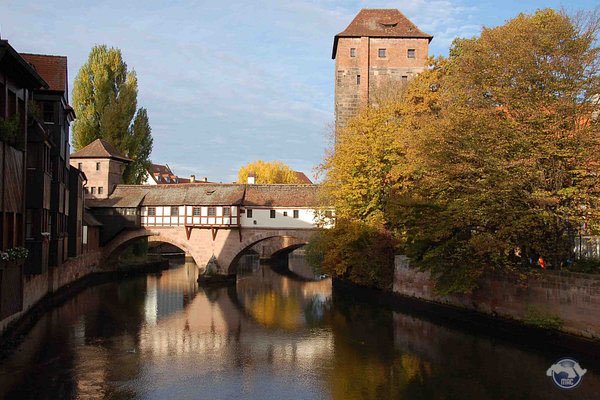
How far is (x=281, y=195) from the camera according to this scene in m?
38.3

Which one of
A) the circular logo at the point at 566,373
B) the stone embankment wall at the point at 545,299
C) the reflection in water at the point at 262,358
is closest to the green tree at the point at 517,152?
the stone embankment wall at the point at 545,299

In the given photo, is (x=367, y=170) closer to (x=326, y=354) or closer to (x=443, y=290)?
(x=443, y=290)

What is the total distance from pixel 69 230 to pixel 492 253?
21530 mm

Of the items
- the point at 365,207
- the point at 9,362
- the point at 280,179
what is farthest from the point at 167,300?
the point at 280,179

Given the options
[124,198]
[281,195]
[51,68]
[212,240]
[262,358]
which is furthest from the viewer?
[124,198]

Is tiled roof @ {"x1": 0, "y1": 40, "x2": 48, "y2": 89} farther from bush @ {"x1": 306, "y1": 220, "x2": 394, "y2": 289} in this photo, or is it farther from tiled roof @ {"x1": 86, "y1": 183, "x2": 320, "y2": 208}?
tiled roof @ {"x1": 86, "y1": 183, "x2": 320, "y2": 208}

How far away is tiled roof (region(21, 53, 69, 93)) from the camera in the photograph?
2502cm

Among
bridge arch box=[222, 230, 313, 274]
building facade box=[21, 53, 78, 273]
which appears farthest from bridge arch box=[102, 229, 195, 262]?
building facade box=[21, 53, 78, 273]

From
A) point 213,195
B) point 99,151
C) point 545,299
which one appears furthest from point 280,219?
point 545,299

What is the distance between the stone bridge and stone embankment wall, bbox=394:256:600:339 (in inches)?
620

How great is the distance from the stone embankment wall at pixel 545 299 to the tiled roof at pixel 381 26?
2506 cm

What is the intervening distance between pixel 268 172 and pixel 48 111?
158 ft

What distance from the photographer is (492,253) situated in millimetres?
18469

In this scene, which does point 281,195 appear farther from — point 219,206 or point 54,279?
point 54,279
